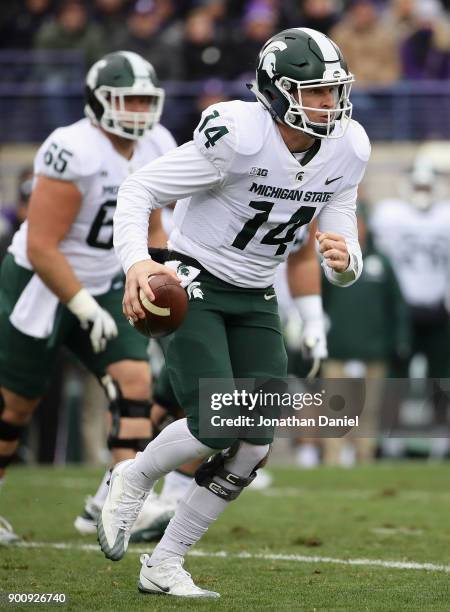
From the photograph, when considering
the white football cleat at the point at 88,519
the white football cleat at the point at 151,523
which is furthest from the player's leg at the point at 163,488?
the white football cleat at the point at 88,519

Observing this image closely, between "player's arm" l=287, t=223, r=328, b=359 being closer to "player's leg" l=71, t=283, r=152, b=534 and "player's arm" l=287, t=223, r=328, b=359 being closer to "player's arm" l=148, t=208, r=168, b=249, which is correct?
"player's arm" l=148, t=208, r=168, b=249

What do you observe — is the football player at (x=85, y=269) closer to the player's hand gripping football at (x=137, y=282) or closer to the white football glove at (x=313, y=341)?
the white football glove at (x=313, y=341)

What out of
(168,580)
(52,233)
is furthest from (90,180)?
(168,580)

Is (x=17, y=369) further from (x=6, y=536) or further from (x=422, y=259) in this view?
(x=422, y=259)

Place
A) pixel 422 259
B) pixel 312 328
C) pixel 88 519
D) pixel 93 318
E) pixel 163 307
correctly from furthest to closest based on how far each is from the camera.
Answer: pixel 422 259 → pixel 88 519 → pixel 93 318 → pixel 312 328 → pixel 163 307

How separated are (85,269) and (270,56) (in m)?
1.78

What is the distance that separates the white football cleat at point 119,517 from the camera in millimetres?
4492

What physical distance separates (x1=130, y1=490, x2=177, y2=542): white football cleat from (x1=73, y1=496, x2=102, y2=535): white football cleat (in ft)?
0.89

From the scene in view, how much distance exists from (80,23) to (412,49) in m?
3.17

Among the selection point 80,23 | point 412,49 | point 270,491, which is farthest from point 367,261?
point 80,23

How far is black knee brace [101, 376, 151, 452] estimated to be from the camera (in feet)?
19.0

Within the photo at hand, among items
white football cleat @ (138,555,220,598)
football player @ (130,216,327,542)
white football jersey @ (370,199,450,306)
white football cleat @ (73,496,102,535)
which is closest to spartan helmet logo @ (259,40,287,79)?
football player @ (130,216,327,542)

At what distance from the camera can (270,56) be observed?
15.0 ft

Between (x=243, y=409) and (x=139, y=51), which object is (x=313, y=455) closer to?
(x=139, y=51)
